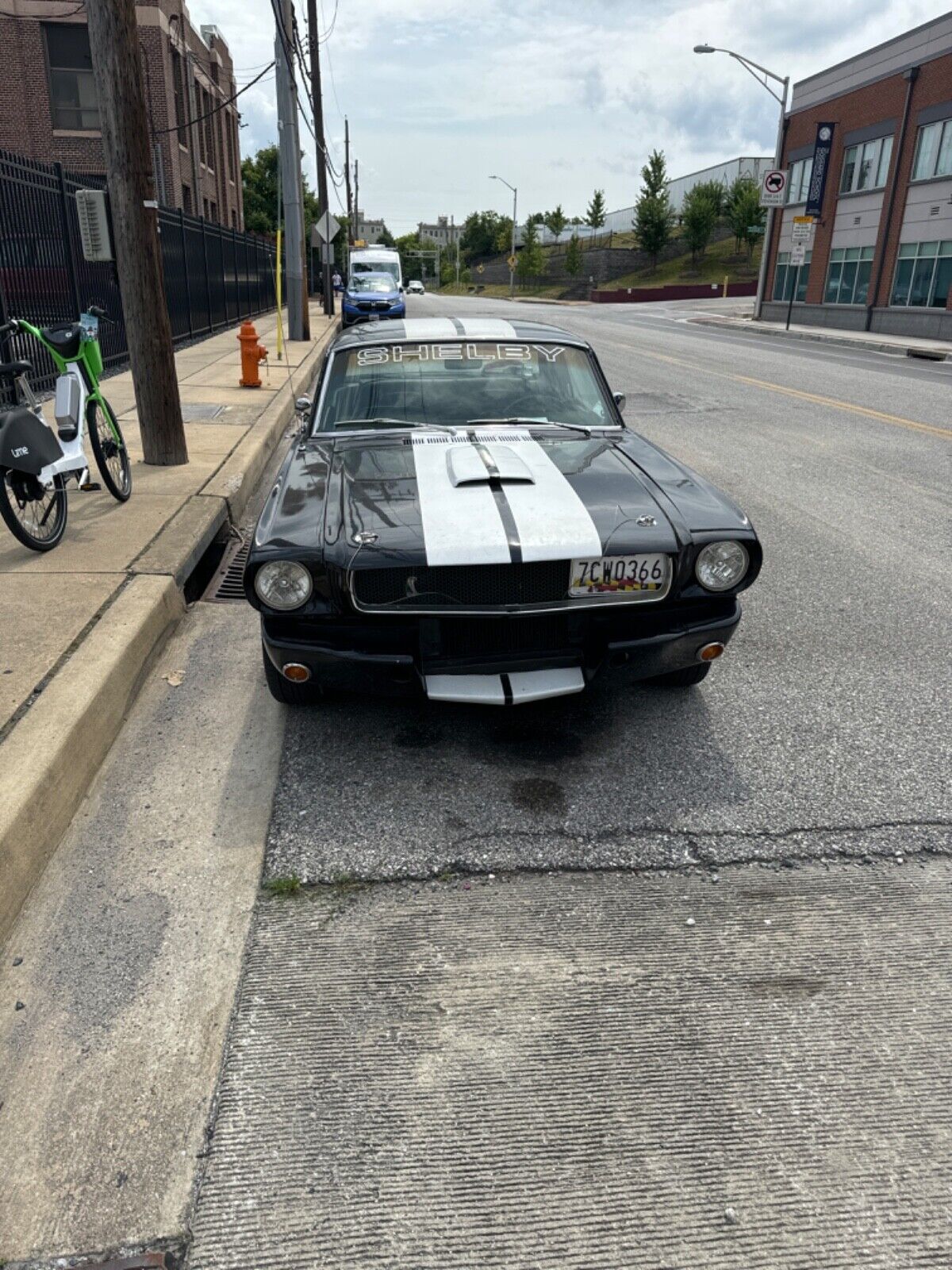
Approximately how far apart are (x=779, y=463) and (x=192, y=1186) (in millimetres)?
8062

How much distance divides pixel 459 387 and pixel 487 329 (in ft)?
1.79

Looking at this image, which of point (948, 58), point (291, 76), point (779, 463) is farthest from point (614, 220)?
point (779, 463)

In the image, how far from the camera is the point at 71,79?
2717 centimetres

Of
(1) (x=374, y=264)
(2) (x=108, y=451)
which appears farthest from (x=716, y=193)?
(2) (x=108, y=451)

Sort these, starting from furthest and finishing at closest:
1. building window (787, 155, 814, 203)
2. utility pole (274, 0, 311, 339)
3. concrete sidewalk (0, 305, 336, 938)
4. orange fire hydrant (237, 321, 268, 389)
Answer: building window (787, 155, 814, 203), utility pole (274, 0, 311, 339), orange fire hydrant (237, 321, 268, 389), concrete sidewalk (0, 305, 336, 938)

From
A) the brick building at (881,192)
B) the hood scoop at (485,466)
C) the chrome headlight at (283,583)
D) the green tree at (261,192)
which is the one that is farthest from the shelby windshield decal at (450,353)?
the green tree at (261,192)

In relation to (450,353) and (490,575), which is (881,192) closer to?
(450,353)

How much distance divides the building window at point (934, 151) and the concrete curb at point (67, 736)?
34133mm

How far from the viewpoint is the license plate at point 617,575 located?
326 centimetres

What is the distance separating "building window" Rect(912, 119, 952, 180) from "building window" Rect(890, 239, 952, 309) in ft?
7.24

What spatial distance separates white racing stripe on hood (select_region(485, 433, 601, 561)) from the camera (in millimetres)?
3199

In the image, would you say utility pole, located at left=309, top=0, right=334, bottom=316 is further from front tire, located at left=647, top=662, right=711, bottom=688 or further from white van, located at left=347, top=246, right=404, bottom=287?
front tire, located at left=647, top=662, right=711, bottom=688

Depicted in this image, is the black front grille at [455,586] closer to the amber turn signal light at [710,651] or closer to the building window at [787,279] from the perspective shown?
the amber turn signal light at [710,651]

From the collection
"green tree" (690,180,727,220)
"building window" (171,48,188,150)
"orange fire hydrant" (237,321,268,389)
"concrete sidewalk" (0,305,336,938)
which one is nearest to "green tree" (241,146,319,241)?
"building window" (171,48,188,150)
